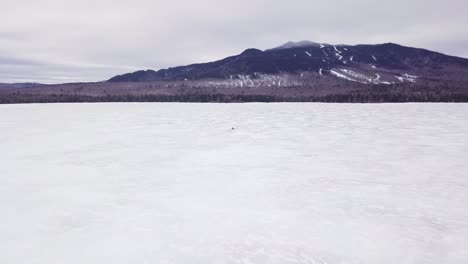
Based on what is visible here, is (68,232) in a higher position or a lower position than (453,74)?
lower

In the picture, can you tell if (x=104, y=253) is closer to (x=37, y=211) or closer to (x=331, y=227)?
(x=37, y=211)

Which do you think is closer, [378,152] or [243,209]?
[243,209]

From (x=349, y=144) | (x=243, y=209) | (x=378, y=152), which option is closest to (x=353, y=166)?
(x=378, y=152)

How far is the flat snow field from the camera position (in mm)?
3584

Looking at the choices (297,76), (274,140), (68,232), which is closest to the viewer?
(68,232)

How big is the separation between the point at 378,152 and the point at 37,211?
27.6ft

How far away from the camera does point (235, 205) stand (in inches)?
199

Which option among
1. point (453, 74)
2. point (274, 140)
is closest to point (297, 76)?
point (453, 74)

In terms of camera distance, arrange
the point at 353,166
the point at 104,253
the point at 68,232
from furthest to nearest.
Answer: the point at 353,166, the point at 68,232, the point at 104,253

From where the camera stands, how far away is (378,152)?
9.28 m

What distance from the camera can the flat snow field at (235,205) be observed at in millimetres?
3584

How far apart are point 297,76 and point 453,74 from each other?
305 feet

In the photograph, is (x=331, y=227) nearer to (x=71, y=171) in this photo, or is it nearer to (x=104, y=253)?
(x=104, y=253)

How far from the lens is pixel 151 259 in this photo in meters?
3.40
